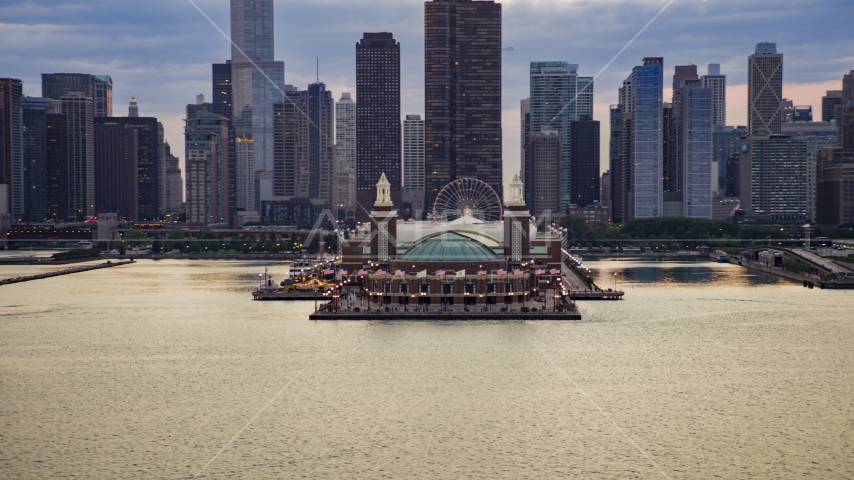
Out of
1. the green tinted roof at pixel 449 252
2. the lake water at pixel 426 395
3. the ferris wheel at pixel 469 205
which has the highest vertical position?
the ferris wheel at pixel 469 205

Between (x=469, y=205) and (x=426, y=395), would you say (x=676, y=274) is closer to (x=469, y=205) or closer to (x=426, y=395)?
(x=469, y=205)

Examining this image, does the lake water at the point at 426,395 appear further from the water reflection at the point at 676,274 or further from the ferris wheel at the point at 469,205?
the ferris wheel at the point at 469,205

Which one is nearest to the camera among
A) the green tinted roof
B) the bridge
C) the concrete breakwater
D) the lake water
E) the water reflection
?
the lake water

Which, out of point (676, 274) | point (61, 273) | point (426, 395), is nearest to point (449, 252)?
point (426, 395)

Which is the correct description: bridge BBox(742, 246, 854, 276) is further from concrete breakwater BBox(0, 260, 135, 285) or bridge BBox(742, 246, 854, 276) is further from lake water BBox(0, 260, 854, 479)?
concrete breakwater BBox(0, 260, 135, 285)

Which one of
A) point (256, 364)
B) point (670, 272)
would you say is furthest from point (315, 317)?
point (670, 272)

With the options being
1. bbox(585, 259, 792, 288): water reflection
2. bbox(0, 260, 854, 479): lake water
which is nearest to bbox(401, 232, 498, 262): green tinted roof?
bbox(0, 260, 854, 479): lake water

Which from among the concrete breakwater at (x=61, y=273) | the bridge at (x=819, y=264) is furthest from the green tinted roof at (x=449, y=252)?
the concrete breakwater at (x=61, y=273)
